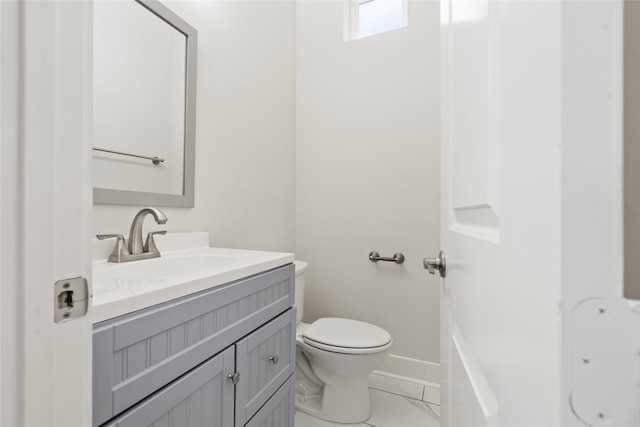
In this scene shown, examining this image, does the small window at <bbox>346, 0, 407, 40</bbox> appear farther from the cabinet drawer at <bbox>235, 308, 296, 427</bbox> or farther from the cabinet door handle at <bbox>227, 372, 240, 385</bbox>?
the cabinet door handle at <bbox>227, 372, 240, 385</bbox>

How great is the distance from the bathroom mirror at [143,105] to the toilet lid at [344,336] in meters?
0.86

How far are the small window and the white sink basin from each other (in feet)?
Answer: 5.57

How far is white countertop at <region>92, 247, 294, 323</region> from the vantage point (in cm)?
60

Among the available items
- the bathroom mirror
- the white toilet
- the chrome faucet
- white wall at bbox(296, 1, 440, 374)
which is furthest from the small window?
the chrome faucet

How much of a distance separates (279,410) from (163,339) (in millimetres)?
640

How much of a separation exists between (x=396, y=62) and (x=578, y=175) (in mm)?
1934

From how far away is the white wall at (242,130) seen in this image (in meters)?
1.39

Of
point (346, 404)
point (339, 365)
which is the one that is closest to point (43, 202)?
point (339, 365)

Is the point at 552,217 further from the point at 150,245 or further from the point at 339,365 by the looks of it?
the point at 339,365

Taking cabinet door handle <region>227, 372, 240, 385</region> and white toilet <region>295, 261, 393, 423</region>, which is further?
white toilet <region>295, 261, 393, 423</region>

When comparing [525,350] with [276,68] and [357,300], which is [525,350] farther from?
[276,68]

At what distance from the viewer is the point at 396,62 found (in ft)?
6.25

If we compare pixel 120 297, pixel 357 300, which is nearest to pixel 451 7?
pixel 120 297

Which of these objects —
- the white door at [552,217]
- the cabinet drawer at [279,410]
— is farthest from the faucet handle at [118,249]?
the white door at [552,217]
